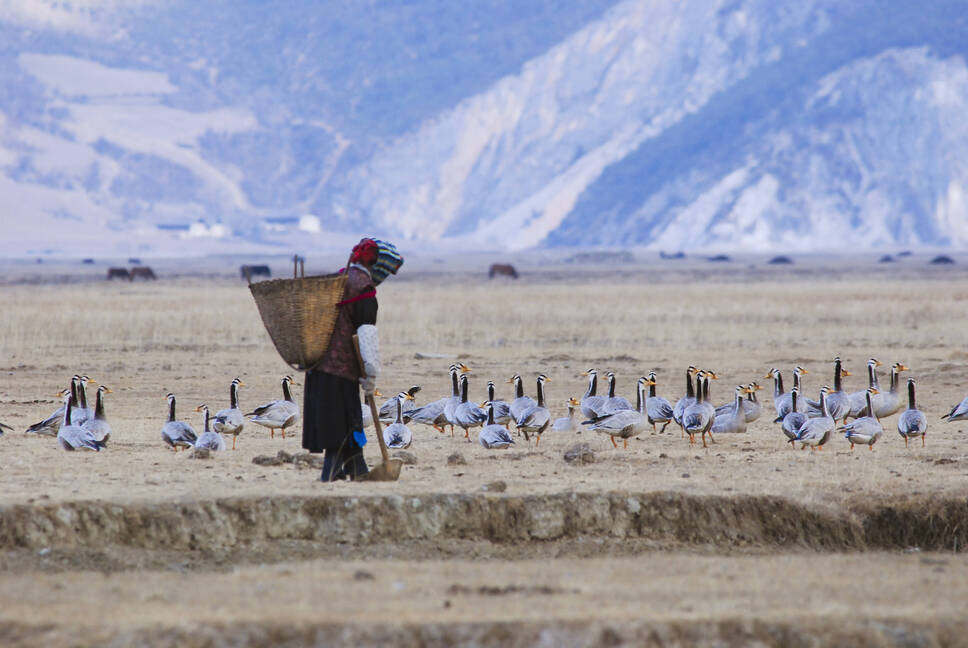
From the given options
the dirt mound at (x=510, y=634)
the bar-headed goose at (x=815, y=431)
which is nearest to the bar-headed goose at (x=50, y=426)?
the dirt mound at (x=510, y=634)

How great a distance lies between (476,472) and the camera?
43.5 ft

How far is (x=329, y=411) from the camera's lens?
38.3ft

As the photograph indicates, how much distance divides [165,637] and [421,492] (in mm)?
3584

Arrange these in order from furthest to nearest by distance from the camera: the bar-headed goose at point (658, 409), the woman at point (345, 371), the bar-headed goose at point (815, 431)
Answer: the bar-headed goose at point (658, 409) → the bar-headed goose at point (815, 431) → the woman at point (345, 371)

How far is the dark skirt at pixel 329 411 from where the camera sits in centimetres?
1169

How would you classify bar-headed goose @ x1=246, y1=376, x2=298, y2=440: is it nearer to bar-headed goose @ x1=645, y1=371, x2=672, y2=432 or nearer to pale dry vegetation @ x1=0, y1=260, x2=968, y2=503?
pale dry vegetation @ x1=0, y1=260, x2=968, y2=503

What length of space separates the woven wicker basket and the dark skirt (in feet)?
0.63

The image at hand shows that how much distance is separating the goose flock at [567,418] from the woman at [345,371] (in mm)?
3290

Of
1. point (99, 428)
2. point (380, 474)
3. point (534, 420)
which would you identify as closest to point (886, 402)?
point (534, 420)

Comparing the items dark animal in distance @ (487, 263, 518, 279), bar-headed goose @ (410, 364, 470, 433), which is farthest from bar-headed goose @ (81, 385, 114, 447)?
dark animal in distance @ (487, 263, 518, 279)

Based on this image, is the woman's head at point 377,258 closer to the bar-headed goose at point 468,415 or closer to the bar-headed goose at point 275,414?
the bar-headed goose at point 275,414

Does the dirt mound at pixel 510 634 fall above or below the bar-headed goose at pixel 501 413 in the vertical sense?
below

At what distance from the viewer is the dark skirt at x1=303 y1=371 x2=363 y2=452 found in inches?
460

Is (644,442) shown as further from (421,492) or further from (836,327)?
(836,327)
